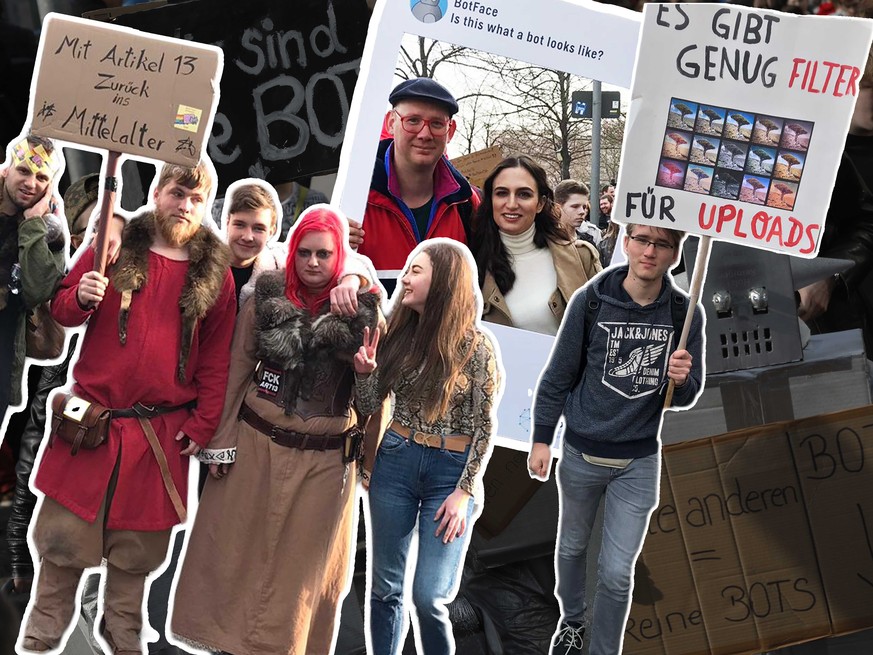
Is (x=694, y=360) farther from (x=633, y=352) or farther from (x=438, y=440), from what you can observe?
(x=438, y=440)

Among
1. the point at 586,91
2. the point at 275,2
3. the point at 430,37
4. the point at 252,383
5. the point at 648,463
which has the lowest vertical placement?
the point at 648,463

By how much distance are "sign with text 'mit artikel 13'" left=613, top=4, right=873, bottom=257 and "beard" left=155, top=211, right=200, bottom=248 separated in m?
1.49

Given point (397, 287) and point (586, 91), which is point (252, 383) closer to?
point (397, 287)

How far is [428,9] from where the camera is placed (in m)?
4.24

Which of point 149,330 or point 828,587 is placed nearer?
point 149,330

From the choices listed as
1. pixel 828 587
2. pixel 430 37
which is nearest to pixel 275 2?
pixel 430 37

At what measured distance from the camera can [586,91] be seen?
14.0 ft

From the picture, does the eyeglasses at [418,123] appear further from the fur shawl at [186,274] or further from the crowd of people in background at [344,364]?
the fur shawl at [186,274]

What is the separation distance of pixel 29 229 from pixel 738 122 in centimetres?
250

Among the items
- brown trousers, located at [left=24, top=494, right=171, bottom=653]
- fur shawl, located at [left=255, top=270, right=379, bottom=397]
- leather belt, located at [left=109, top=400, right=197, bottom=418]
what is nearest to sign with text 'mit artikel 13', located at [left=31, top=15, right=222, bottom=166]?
fur shawl, located at [left=255, top=270, right=379, bottom=397]

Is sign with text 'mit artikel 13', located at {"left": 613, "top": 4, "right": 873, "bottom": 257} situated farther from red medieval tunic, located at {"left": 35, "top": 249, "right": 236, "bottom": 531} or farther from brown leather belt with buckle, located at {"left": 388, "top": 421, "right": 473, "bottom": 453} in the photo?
red medieval tunic, located at {"left": 35, "top": 249, "right": 236, "bottom": 531}

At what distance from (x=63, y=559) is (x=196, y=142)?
1.51m

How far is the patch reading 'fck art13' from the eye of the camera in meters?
4.19

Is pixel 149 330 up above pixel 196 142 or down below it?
below
